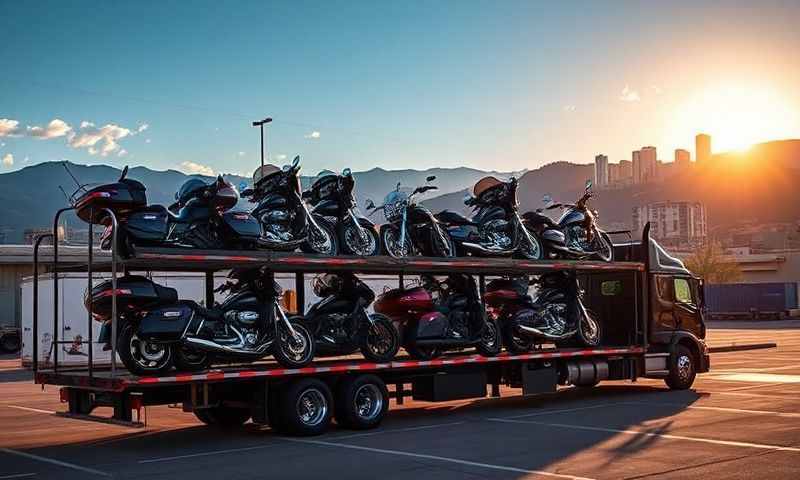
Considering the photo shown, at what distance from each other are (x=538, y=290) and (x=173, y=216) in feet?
27.0

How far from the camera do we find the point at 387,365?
1521cm

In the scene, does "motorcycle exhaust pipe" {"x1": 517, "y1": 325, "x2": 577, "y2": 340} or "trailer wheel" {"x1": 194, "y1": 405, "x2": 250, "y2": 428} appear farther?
"motorcycle exhaust pipe" {"x1": 517, "y1": 325, "x2": 577, "y2": 340}

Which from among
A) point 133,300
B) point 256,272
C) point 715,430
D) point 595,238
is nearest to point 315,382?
point 256,272

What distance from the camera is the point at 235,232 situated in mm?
13781

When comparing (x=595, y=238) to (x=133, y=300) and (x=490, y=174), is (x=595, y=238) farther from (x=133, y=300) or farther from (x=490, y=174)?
(x=133, y=300)

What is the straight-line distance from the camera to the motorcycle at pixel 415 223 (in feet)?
53.5

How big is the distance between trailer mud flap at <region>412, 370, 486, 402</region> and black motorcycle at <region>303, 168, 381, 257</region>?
2.26 metres

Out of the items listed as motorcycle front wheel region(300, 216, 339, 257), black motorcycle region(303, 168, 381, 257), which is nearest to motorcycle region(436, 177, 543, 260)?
black motorcycle region(303, 168, 381, 257)

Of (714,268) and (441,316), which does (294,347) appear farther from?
(714,268)

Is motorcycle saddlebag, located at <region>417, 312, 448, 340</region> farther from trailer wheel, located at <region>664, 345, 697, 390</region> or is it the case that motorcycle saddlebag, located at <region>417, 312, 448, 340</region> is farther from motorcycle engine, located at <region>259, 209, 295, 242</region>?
trailer wheel, located at <region>664, 345, 697, 390</region>

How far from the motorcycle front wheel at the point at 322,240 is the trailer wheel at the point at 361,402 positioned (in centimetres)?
192

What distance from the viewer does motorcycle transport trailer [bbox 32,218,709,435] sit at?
13.2 meters

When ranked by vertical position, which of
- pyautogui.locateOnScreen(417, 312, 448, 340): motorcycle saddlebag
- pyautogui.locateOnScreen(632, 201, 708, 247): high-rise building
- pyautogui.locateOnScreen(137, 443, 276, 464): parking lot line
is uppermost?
pyautogui.locateOnScreen(632, 201, 708, 247): high-rise building

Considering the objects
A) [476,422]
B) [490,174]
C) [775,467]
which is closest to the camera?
[775,467]
